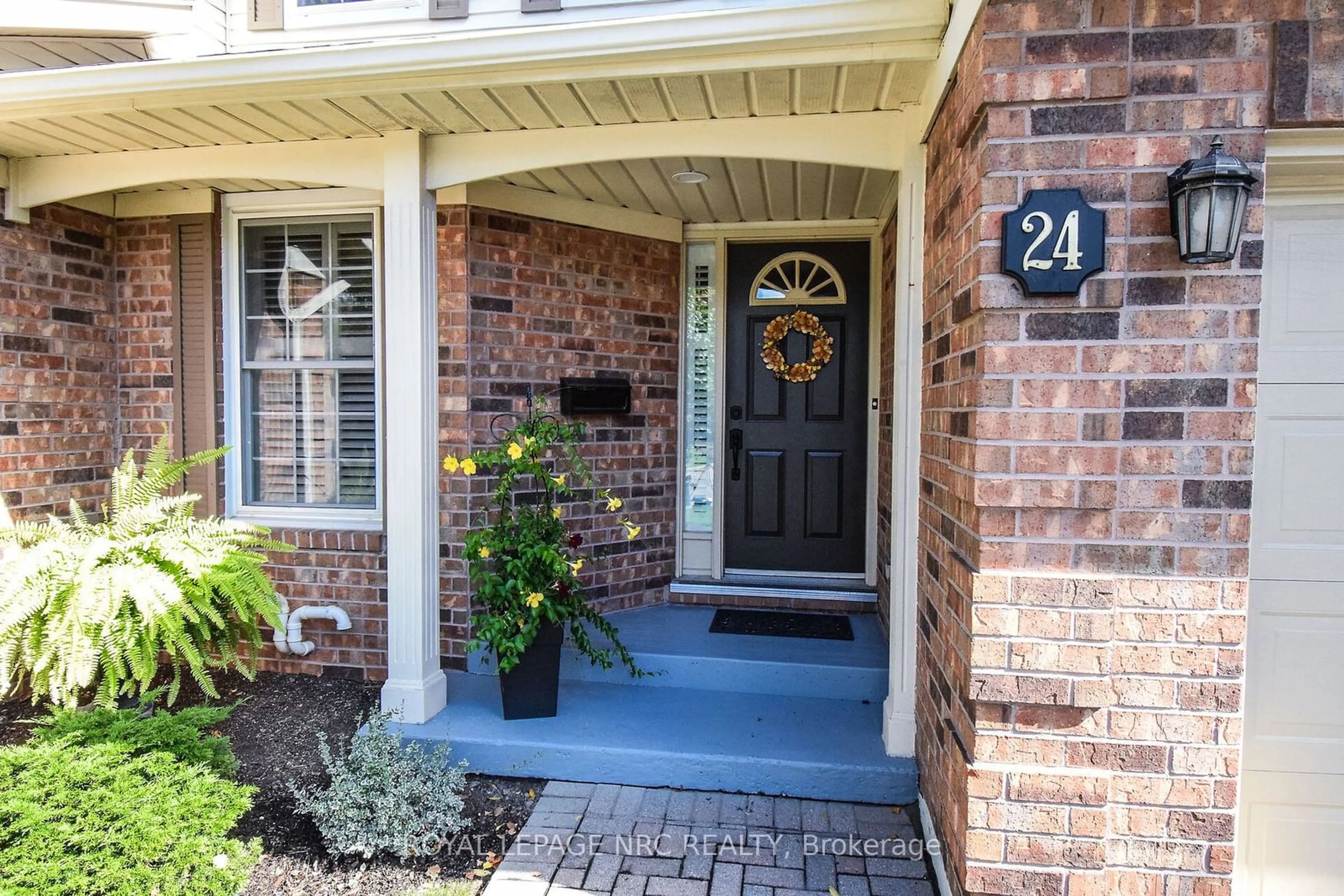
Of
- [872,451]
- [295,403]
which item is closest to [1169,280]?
[872,451]

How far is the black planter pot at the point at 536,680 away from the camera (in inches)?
119

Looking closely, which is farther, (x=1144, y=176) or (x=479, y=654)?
(x=479, y=654)

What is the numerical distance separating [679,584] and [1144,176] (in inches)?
120

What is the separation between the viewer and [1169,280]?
5.71ft

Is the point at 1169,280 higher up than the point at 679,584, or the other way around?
the point at 1169,280

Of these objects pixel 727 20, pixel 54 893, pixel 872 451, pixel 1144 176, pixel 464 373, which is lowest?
pixel 54 893

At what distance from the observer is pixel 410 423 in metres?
3.04

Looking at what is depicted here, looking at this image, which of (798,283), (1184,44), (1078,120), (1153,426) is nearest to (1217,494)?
(1153,426)

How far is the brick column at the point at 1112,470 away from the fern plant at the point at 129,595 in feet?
7.53

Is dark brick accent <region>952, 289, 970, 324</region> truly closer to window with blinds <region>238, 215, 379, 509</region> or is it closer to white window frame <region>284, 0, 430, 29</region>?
white window frame <region>284, 0, 430, 29</region>

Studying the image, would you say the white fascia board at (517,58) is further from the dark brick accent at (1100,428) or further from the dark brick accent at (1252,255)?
the dark brick accent at (1100,428)

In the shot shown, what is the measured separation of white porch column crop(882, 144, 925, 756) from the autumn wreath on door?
1.36 meters

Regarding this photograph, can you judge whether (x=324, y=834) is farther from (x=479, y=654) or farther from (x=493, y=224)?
(x=493, y=224)

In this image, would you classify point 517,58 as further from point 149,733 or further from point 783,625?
point 783,625
